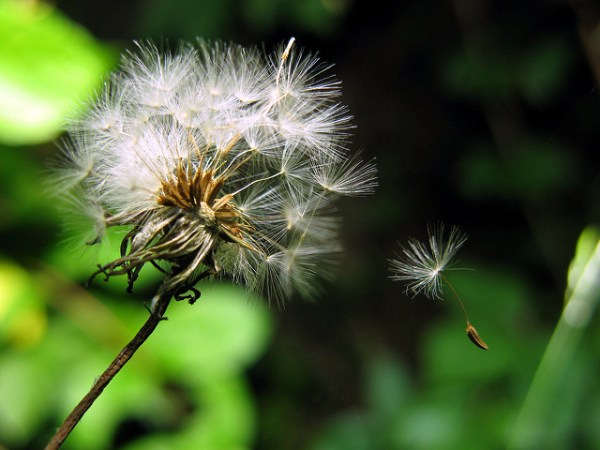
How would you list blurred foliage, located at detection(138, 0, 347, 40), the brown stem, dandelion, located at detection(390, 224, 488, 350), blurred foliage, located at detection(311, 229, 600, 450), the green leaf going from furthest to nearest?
blurred foliage, located at detection(138, 0, 347, 40) → blurred foliage, located at detection(311, 229, 600, 450) → the green leaf → dandelion, located at detection(390, 224, 488, 350) → the brown stem

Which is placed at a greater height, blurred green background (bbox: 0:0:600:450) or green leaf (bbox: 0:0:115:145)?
green leaf (bbox: 0:0:115:145)

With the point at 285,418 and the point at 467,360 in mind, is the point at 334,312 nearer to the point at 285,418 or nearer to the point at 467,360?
the point at 285,418

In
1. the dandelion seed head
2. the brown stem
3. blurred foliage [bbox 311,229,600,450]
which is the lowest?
blurred foliage [bbox 311,229,600,450]

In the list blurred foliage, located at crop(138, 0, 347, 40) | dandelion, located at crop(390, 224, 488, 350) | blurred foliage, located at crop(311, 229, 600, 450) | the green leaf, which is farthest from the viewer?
blurred foliage, located at crop(138, 0, 347, 40)

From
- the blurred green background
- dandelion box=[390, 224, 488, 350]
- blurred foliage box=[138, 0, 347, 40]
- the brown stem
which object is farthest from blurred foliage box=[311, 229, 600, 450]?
blurred foliage box=[138, 0, 347, 40]

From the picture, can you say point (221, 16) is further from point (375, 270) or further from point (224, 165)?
point (224, 165)

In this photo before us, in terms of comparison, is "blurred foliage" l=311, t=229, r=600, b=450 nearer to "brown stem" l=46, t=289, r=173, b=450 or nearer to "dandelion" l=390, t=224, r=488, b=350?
"dandelion" l=390, t=224, r=488, b=350

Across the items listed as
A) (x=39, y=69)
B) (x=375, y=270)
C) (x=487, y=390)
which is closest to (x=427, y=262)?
(x=39, y=69)

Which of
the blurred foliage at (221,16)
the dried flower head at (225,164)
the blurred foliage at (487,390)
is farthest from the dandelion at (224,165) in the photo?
the blurred foliage at (221,16)
